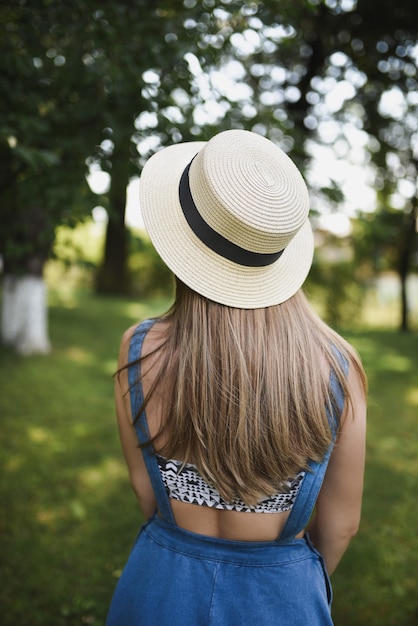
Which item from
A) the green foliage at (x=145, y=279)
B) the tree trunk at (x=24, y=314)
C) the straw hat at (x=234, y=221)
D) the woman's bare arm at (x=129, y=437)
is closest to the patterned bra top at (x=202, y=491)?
the woman's bare arm at (x=129, y=437)

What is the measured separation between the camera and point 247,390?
1.30 meters

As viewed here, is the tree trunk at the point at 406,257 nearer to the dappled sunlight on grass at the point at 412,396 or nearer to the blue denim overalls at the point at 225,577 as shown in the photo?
the dappled sunlight on grass at the point at 412,396

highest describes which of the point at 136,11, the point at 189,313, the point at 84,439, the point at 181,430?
the point at 136,11

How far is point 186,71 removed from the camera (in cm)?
258

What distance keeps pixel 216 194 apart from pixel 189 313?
Result: 1.06 ft

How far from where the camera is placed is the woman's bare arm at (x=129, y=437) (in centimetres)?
149

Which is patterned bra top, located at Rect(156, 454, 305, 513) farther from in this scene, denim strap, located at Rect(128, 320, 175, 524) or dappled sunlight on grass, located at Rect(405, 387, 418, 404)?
dappled sunlight on grass, located at Rect(405, 387, 418, 404)

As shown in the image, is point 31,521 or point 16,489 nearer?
point 31,521

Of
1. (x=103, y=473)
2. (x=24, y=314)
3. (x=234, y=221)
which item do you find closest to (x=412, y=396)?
(x=103, y=473)

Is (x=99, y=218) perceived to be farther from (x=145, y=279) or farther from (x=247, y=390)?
(x=145, y=279)

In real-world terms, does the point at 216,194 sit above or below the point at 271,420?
above

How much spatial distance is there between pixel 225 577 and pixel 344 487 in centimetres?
43

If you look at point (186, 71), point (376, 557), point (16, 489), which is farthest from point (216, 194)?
point (16, 489)

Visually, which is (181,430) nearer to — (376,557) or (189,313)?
(189,313)
